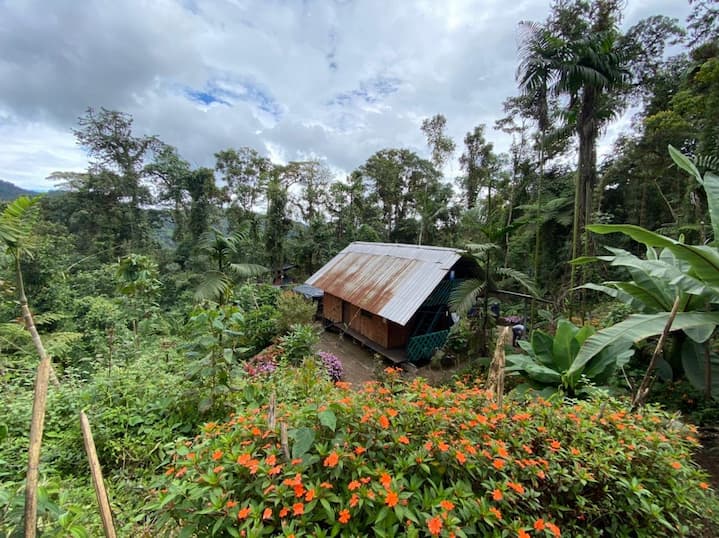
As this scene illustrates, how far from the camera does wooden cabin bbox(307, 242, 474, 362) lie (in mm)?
7141

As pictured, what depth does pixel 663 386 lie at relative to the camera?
11.4 feet

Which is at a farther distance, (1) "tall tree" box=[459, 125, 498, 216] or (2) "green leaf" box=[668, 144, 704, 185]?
(1) "tall tree" box=[459, 125, 498, 216]

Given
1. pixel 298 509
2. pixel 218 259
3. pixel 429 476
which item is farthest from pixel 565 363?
pixel 218 259

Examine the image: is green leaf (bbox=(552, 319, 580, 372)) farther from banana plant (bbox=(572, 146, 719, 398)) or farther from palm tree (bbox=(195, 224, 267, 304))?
palm tree (bbox=(195, 224, 267, 304))

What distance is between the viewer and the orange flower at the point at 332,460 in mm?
1262

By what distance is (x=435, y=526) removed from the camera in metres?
1.07

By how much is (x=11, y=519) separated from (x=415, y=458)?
162cm

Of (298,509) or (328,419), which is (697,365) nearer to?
(328,419)

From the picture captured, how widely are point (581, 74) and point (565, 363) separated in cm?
698

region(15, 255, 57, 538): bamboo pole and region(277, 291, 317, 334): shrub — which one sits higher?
region(15, 255, 57, 538): bamboo pole

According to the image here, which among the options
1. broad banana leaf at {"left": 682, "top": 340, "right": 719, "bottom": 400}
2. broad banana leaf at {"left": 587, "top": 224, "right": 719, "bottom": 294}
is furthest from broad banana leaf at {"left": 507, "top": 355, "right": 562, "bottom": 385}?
broad banana leaf at {"left": 587, "top": 224, "right": 719, "bottom": 294}

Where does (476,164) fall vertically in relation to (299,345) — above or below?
above

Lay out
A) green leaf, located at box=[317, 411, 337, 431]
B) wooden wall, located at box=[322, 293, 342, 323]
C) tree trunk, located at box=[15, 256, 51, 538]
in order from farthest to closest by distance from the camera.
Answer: wooden wall, located at box=[322, 293, 342, 323] → green leaf, located at box=[317, 411, 337, 431] → tree trunk, located at box=[15, 256, 51, 538]

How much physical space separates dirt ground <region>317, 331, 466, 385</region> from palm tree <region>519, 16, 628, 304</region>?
521 cm
